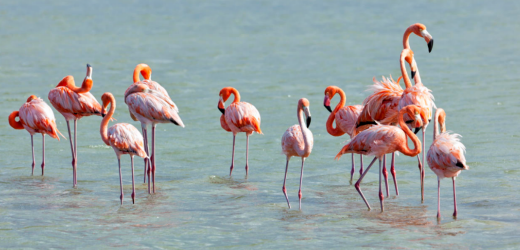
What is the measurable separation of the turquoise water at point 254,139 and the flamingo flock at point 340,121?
320 mm

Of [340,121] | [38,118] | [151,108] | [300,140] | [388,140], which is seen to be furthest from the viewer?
[38,118]

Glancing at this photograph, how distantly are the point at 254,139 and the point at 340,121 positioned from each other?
2.52 metres

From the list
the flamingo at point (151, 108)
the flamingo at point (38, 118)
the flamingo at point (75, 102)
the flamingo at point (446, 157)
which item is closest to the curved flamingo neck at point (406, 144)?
the flamingo at point (446, 157)

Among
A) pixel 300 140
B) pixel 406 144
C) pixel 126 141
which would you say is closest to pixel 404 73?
pixel 406 144

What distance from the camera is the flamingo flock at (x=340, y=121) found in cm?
602

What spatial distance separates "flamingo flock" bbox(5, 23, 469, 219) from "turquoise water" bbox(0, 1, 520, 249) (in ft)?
1.05

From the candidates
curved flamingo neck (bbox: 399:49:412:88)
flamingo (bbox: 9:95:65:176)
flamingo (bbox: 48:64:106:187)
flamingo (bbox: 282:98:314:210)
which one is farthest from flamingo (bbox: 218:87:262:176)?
flamingo (bbox: 9:95:65:176)

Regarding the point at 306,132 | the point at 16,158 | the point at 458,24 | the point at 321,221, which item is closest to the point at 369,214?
the point at 321,221

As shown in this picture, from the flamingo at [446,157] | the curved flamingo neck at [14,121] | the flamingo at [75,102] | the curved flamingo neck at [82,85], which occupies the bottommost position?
the flamingo at [446,157]

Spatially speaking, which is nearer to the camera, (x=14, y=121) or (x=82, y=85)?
(x=82, y=85)

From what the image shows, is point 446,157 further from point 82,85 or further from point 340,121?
point 82,85

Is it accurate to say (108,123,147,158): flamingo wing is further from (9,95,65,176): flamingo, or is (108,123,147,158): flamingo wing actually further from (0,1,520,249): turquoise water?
(9,95,65,176): flamingo

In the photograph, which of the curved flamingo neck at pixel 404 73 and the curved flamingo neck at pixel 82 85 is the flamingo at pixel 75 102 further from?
the curved flamingo neck at pixel 404 73

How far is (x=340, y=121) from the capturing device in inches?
284
